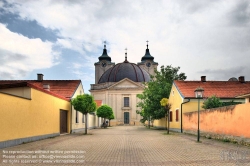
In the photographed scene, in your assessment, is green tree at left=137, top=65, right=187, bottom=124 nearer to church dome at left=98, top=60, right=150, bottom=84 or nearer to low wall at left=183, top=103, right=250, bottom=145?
low wall at left=183, top=103, right=250, bottom=145

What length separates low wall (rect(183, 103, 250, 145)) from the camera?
1368 cm

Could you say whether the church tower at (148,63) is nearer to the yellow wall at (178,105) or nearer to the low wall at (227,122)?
the yellow wall at (178,105)

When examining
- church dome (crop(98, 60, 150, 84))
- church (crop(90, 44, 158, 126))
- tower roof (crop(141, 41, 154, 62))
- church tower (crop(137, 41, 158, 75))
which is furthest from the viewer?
tower roof (crop(141, 41, 154, 62))

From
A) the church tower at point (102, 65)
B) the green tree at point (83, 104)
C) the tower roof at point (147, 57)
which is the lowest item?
the green tree at point (83, 104)

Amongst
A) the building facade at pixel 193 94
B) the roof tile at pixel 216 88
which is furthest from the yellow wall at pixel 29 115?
the roof tile at pixel 216 88

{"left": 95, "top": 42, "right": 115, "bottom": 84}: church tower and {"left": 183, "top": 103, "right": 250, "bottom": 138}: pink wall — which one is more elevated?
{"left": 95, "top": 42, "right": 115, "bottom": 84}: church tower

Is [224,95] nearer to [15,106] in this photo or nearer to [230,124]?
[230,124]

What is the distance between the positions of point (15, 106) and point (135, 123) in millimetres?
54715

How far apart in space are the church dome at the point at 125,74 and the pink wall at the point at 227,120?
49.3m

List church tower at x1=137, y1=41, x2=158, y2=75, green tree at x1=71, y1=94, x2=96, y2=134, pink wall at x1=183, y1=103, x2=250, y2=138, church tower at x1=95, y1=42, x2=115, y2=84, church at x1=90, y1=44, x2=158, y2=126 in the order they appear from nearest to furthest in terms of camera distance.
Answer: pink wall at x1=183, y1=103, x2=250, y2=138, green tree at x1=71, y1=94, x2=96, y2=134, church at x1=90, y1=44, x2=158, y2=126, church tower at x1=95, y1=42, x2=115, y2=84, church tower at x1=137, y1=41, x2=158, y2=75

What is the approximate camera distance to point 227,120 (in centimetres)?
1576

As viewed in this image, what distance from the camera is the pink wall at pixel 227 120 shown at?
44.9ft

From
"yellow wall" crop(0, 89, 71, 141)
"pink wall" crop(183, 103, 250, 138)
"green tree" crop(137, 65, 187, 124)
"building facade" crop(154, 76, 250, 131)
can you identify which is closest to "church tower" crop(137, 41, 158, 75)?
"green tree" crop(137, 65, 187, 124)

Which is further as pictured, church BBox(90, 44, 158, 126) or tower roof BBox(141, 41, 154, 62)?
tower roof BBox(141, 41, 154, 62)
